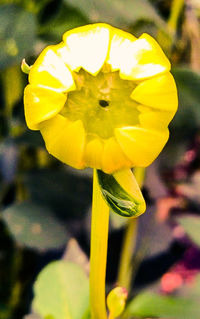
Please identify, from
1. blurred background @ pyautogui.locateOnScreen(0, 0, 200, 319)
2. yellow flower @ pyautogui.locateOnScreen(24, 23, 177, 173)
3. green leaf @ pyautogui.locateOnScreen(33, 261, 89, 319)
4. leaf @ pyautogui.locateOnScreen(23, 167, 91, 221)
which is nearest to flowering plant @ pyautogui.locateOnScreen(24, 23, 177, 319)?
yellow flower @ pyautogui.locateOnScreen(24, 23, 177, 173)

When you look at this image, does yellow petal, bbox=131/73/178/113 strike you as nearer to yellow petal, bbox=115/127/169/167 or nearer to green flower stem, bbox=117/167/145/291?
yellow petal, bbox=115/127/169/167

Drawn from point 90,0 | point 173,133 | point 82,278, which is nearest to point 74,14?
point 90,0

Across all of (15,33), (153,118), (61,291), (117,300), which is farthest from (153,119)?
(15,33)

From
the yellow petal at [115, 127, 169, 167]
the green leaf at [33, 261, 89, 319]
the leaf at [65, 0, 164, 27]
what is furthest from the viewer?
the leaf at [65, 0, 164, 27]

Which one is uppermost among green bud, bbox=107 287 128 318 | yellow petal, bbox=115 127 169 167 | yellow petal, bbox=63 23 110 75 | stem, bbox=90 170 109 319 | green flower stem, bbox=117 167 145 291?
yellow petal, bbox=63 23 110 75

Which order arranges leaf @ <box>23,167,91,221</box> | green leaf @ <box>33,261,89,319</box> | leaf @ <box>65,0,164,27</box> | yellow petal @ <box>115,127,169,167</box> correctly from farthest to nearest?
leaf @ <box>23,167,91,221</box> → leaf @ <box>65,0,164,27</box> → green leaf @ <box>33,261,89,319</box> → yellow petal @ <box>115,127,169,167</box>

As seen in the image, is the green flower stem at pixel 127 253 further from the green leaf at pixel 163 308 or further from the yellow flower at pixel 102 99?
the yellow flower at pixel 102 99

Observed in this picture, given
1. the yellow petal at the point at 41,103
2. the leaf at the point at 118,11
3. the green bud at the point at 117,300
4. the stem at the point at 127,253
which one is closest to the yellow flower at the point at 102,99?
the yellow petal at the point at 41,103
